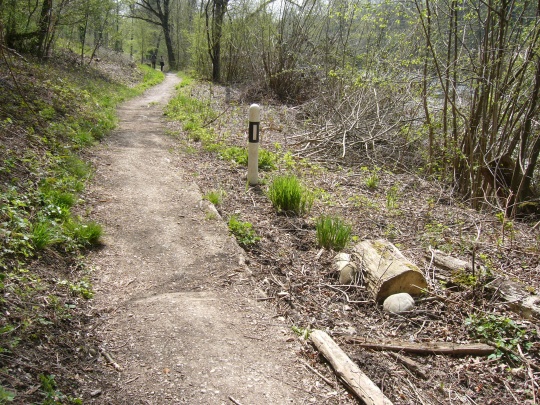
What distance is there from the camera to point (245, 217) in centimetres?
543

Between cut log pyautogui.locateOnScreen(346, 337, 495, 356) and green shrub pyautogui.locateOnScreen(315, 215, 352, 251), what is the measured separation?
5.15 ft

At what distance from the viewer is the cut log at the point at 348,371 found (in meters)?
2.55

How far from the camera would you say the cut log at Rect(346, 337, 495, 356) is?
3.13 metres

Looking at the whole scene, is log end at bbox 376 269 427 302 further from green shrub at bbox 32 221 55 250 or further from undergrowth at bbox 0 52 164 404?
green shrub at bbox 32 221 55 250

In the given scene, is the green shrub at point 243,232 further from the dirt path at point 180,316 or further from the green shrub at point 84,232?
the green shrub at point 84,232

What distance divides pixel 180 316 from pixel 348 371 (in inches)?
53.0

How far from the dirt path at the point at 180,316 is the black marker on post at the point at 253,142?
44.8 inches

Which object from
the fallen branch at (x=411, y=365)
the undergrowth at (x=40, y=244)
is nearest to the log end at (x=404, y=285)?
the fallen branch at (x=411, y=365)

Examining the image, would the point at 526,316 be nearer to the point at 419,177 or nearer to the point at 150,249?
the point at 150,249

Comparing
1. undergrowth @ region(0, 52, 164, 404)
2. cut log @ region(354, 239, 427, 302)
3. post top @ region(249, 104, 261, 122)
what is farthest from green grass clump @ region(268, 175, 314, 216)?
undergrowth @ region(0, 52, 164, 404)

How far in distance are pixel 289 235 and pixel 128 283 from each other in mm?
2087

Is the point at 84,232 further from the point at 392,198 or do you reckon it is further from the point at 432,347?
the point at 392,198

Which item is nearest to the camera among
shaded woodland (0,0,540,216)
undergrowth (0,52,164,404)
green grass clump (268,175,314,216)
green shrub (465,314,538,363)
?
undergrowth (0,52,164,404)

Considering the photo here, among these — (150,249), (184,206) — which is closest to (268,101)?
(184,206)
